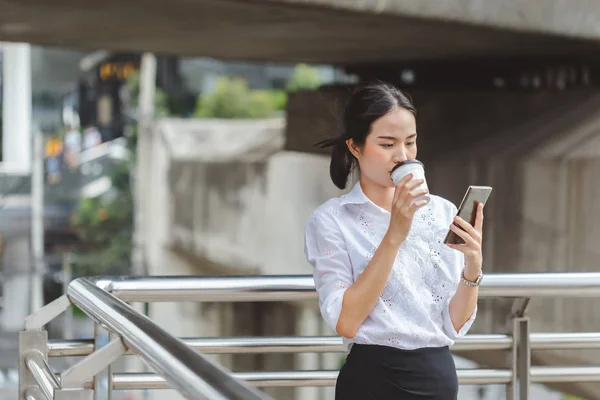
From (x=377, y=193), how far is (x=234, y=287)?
1341 millimetres

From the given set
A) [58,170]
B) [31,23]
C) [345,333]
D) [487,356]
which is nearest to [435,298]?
[345,333]

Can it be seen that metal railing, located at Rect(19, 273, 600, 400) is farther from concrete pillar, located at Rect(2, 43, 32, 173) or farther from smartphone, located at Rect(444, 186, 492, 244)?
concrete pillar, located at Rect(2, 43, 32, 173)

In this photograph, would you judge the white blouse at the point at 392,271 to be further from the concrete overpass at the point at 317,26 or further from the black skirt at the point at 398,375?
the concrete overpass at the point at 317,26

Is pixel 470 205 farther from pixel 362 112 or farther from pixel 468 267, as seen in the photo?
pixel 362 112

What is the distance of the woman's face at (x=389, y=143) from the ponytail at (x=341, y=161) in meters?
0.14

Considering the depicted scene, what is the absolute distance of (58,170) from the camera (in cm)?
2867

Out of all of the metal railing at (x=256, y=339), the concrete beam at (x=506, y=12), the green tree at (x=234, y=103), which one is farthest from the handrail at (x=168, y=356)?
the green tree at (x=234, y=103)

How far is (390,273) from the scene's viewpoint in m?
2.48

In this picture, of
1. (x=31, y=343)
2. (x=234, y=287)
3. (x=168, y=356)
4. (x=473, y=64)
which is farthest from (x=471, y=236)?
(x=473, y=64)

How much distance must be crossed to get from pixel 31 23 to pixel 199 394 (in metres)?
7.71

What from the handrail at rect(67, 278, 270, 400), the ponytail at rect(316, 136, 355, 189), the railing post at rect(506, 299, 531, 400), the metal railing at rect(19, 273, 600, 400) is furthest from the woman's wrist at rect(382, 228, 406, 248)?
the railing post at rect(506, 299, 531, 400)

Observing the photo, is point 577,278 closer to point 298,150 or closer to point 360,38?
point 360,38

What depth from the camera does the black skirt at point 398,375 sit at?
2.54 metres

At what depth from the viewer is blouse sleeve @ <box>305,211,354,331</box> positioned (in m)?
2.49
